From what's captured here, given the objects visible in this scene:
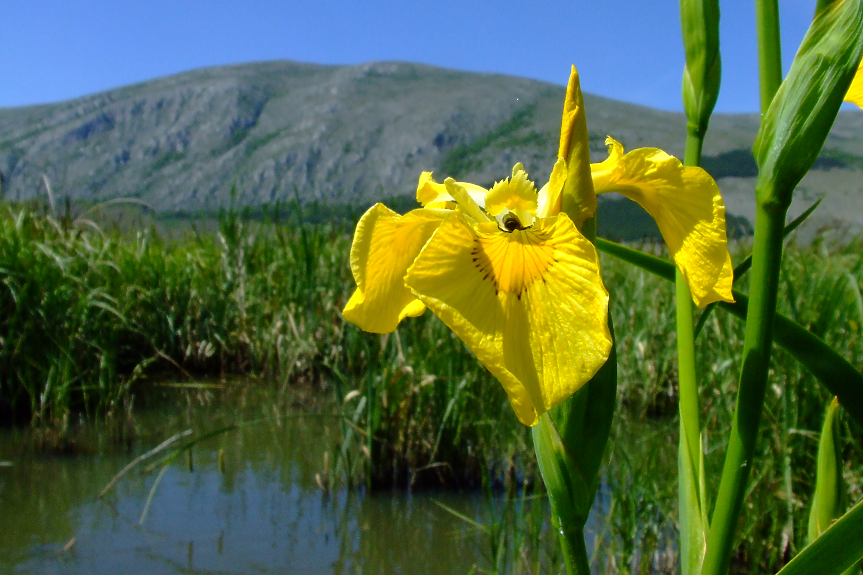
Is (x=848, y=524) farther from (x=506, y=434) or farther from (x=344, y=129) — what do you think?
(x=344, y=129)

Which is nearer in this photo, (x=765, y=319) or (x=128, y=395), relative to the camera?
(x=765, y=319)

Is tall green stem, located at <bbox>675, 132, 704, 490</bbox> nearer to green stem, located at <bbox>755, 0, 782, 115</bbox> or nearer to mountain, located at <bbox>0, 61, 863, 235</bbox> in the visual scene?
green stem, located at <bbox>755, 0, 782, 115</bbox>

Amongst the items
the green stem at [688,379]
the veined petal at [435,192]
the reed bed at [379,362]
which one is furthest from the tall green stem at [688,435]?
the reed bed at [379,362]

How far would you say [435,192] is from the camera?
29.4 inches

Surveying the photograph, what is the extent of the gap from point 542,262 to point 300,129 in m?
93.4

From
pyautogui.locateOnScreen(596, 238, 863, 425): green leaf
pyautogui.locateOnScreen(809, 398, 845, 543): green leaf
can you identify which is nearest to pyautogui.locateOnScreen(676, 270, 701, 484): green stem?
pyautogui.locateOnScreen(596, 238, 863, 425): green leaf

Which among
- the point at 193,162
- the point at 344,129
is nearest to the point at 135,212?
the point at 344,129

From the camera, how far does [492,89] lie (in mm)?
83875

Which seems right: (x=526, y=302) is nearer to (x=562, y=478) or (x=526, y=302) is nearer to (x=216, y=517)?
(x=562, y=478)

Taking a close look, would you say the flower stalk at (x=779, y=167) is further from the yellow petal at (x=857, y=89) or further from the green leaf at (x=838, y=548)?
the yellow petal at (x=857, y=89)

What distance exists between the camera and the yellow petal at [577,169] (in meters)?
0.53

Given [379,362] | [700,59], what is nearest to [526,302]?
[700,59]

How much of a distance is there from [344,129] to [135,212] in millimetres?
81107

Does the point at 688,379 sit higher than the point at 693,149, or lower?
lower
